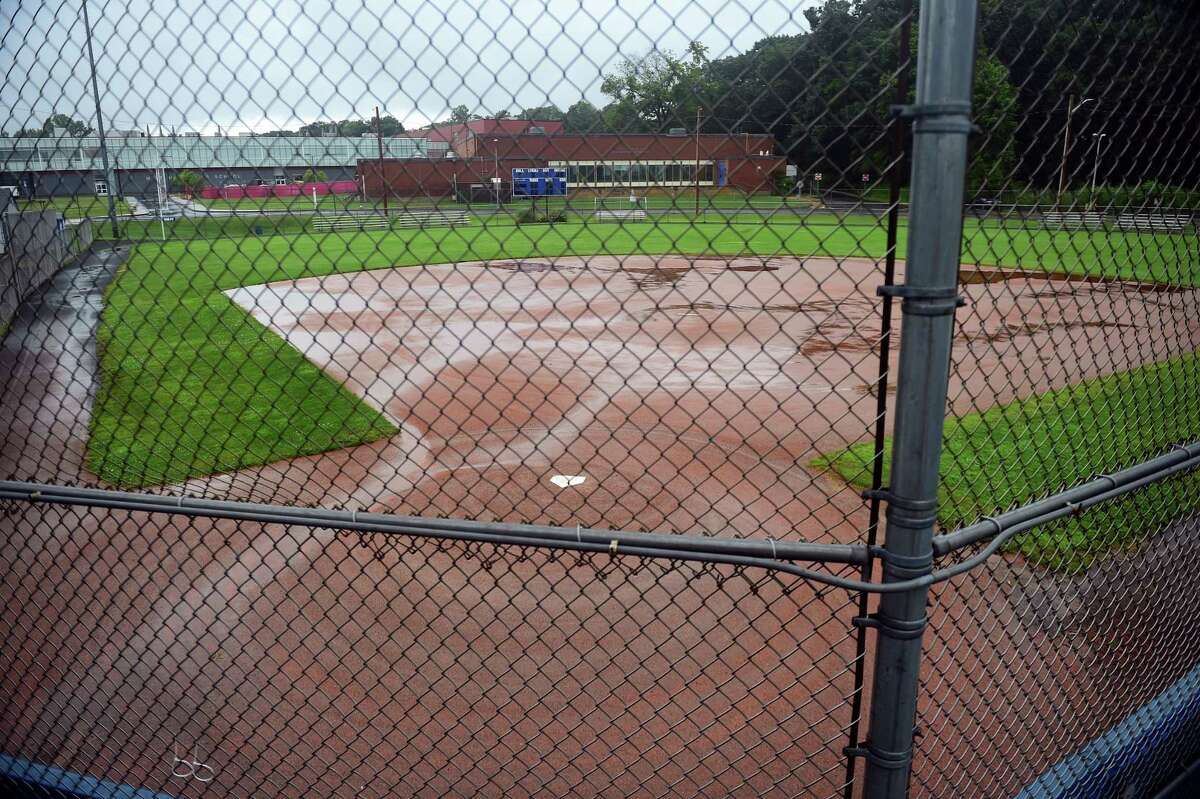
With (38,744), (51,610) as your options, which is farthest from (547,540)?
(51,610)

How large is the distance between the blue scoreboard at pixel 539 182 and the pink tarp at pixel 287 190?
697 millimetres

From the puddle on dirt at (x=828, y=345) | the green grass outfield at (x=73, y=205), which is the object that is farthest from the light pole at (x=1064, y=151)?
the puddle on dirt at (x=828, y=345)

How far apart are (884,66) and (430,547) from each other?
4354 mm

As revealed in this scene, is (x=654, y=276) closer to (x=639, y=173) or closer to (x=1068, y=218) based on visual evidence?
(x=1068, y=218)

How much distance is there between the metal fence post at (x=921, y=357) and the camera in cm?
179

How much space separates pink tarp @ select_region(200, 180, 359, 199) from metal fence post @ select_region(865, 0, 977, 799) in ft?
6.01

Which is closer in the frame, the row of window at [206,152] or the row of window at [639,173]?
the row of window at [639,173]

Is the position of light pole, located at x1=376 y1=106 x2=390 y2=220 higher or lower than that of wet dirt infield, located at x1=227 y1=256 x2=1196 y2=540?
lower

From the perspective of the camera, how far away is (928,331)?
1.90m

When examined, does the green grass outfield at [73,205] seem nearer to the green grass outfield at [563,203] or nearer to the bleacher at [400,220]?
the green grass outfield at [563,203]

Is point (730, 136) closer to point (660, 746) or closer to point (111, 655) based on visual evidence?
point (660, 746)

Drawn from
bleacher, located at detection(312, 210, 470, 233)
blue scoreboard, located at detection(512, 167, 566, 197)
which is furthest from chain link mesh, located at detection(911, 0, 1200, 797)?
bleacher, located at detection(312, 210, 470, 233)

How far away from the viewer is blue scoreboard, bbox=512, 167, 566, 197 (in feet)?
7.95

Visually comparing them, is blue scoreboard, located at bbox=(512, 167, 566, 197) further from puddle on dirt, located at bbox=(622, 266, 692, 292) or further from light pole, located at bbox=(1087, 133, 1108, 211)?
light pole, located at bbox=(1087, 133, 1108, 211)
